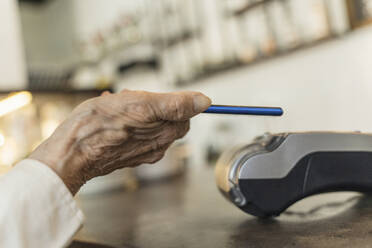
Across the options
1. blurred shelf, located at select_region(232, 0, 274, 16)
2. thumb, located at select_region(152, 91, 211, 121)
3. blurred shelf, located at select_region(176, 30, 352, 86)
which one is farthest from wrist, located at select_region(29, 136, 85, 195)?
blurred shelf, located at select_region(232, 0, 274, 16)

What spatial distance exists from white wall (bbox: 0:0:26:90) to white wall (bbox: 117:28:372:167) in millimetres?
1179

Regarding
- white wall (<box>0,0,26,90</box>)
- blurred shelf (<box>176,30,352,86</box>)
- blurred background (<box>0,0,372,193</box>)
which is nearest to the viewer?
blurred background (<box>0,0,372,193</box>)

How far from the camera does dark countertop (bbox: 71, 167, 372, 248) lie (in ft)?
1.43

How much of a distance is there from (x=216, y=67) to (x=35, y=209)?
2058 millimetres

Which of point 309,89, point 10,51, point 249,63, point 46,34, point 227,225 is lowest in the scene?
point 227,225

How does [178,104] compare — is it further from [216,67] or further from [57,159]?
[216,67]

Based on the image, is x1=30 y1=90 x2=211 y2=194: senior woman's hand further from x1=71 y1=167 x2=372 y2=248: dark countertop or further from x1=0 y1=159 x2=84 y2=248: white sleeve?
x1=71 y1=167 x2=372 y2=248: dark countertop

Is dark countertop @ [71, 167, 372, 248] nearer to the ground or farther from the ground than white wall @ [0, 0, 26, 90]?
nearer to the ground

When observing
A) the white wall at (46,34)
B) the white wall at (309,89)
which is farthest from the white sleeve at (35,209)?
the white wall at (46,34)

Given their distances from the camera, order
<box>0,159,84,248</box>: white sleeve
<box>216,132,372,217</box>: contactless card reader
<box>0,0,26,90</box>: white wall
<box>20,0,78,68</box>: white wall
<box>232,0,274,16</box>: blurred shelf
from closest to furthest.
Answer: <box>0,159,84,248</box>: white sleeve < <box>216,132,372,217</box>: contactless card reader < <box>232,0,274,16</box>: blurred shelf < <box>0,0,26,90</box>: white wall < <box>20,0,78,68</box>: white wall

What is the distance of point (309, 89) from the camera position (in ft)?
6.11

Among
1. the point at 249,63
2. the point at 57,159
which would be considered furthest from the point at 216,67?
the point at 57,159

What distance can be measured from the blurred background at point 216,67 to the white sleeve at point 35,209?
73 centimetres

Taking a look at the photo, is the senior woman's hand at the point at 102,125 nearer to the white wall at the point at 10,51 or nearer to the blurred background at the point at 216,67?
the blurred background at the point at 216,67
